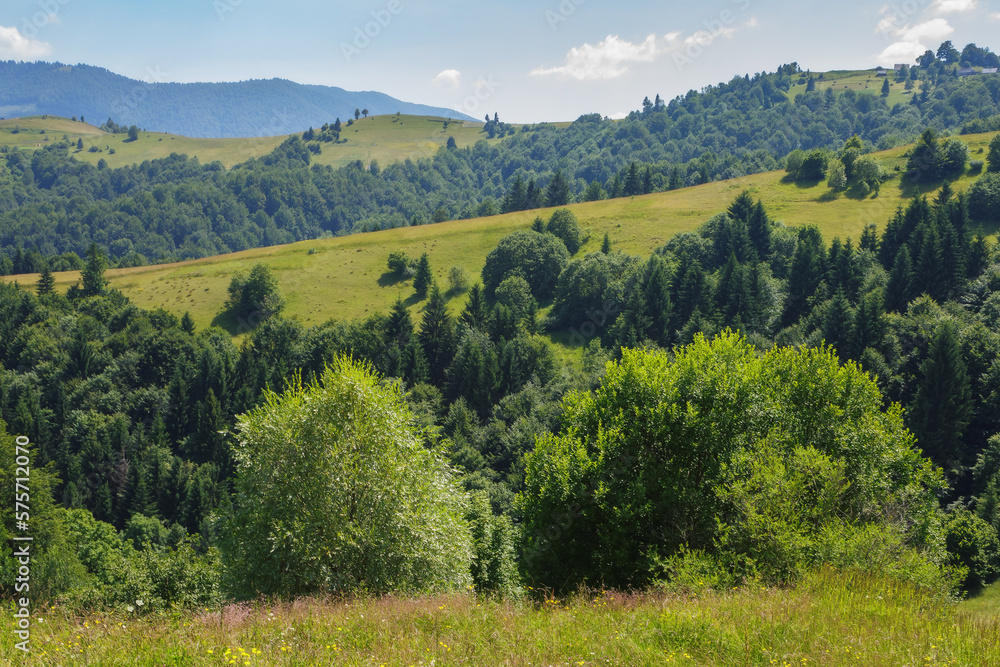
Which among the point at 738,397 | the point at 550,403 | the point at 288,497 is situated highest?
the point at 738,397

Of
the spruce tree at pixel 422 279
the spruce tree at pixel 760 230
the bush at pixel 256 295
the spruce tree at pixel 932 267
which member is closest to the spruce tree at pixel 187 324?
the bush at pixel 256 295

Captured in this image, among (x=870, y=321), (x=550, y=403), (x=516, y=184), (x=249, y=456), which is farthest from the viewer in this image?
(x=516, y=184)

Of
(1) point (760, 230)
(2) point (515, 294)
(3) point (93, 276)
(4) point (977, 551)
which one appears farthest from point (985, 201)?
(3) point (93, 276)

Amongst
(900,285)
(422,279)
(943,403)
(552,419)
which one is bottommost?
(552,419)

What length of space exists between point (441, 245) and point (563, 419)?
341ft

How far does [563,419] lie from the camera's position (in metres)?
30.4

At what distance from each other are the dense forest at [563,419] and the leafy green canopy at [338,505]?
0.35 ft

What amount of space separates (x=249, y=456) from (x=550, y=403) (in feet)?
197

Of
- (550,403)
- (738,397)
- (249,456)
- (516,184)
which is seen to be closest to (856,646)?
(738,397)

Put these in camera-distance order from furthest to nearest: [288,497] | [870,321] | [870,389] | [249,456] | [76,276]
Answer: [76,276] < [870,321] < [870,389] < [249,456] < [288,497]

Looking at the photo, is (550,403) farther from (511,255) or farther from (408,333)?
(511,255)

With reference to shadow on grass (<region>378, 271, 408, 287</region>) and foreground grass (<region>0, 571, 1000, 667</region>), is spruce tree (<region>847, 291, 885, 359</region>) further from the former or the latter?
shadow on grass (<region>378, 271, 408, 287</region>)

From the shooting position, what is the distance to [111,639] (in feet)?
32.6

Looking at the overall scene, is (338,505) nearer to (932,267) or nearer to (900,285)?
(900,285)
